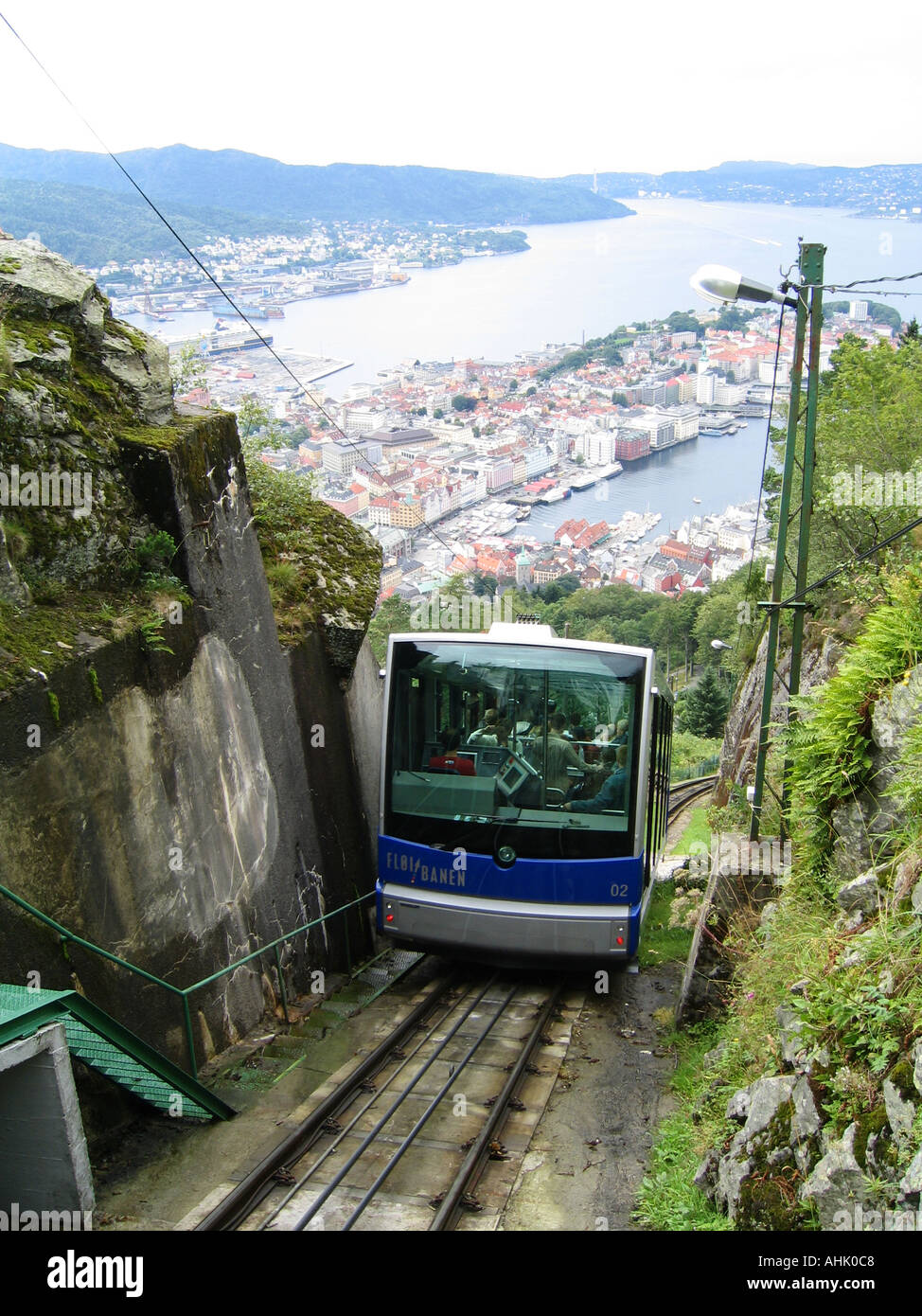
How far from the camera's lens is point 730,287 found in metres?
8.88

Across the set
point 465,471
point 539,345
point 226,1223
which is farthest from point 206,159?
point 226,1223

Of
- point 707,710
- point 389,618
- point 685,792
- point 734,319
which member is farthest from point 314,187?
point 685,792

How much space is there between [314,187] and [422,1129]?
109 meters

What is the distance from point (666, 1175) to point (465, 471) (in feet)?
234

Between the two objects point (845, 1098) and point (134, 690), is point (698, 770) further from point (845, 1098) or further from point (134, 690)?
point (845, 1098)

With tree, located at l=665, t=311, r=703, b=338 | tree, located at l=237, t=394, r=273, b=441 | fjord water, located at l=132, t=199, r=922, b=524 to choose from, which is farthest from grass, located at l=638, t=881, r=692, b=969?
tree, located at l=665, t=311, r=703, b=338

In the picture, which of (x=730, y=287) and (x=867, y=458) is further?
(x=867, y=458)

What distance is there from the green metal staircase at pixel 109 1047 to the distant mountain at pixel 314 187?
43.2 m

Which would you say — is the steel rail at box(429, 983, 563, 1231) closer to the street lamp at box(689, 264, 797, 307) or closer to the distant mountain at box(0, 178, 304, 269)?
the street lamp at box(689, 264, 797, 307)

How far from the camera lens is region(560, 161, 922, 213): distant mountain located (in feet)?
299

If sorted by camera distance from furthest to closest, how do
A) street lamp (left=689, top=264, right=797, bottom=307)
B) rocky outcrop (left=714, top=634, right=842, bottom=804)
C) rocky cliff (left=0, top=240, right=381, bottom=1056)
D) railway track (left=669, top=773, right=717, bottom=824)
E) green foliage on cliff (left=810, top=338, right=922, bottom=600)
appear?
railway track (left=669, top=773, right=717, bottom=824)
green foliage on cliff (left=810, top=338, right=922, bottom=600)
rocky outcrop (left=714, top=634, right=842, bottom=804)
street lamp (left=689, top=264, right=797, bottom=307)
rocky cliff (left=0, top=240, right=381, bottom=1056)

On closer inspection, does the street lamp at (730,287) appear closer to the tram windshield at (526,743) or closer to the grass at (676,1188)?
the tram windshield at (526,743)

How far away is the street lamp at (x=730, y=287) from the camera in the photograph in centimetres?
877

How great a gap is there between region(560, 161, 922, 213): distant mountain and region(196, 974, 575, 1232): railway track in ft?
279
